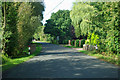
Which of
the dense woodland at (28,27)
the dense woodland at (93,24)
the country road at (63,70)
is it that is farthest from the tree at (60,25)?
the country road at (63,70)

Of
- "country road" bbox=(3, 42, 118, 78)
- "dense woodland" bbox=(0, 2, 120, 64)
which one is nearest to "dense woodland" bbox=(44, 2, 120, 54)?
"dense woodland" bbox=(0, 2, 120, 64)

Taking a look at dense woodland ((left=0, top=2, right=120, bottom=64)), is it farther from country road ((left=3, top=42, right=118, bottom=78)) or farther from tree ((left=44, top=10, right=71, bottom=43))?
tree ((left=44, top=10, right=71, bottom=43))

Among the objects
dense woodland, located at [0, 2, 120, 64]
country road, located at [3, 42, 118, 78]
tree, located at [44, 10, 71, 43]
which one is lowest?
country road, located at [3, 42, 118, 78]

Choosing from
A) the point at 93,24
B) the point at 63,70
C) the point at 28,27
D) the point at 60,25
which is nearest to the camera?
the point at 63,70

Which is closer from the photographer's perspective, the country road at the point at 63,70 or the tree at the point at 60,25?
the country road at the point at 63,70

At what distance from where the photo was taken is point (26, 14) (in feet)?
Result: 62.6

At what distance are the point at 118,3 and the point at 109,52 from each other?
482 cm

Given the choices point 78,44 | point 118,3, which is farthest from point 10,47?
point 78,44

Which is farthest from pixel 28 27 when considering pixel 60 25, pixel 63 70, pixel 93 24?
pixel 60 25

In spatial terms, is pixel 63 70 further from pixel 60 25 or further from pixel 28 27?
pixel 60 25

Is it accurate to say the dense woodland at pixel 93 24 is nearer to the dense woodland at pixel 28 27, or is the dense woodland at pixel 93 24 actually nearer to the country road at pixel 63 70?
the dense woodland at pixel 28 27

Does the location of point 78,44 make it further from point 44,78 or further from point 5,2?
point 44,78

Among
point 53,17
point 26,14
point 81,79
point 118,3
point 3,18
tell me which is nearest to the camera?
point 81,79

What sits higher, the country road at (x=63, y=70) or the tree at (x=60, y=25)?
the tree at (x=60, y=25)
